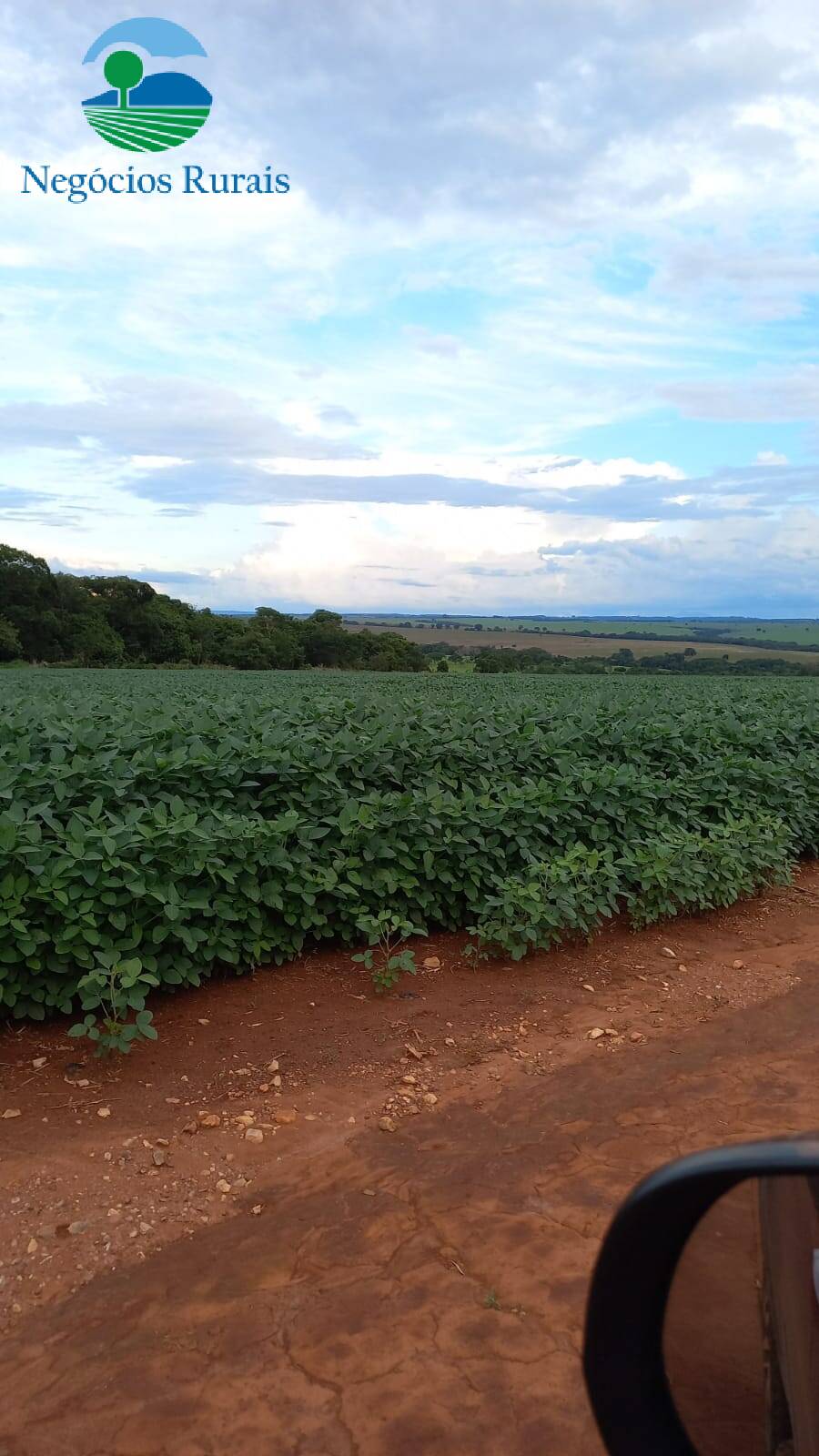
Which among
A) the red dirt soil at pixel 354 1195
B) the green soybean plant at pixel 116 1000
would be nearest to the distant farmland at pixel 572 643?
the red dirt soil at pixel 354 1195

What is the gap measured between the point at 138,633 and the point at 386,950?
6960 cm

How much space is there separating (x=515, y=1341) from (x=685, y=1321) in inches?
69.4

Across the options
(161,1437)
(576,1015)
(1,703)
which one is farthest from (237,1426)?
(1,703)

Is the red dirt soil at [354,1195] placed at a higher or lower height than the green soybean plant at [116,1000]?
lower

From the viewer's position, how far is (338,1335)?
250 cm

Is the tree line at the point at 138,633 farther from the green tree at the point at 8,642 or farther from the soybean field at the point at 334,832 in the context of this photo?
the soybean field at the point at 334,832

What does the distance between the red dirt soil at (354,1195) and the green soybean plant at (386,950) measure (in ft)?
0.40

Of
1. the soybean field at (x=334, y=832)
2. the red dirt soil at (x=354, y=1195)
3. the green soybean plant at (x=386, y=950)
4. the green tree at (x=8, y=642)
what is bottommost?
the red dirt soil at (x=354, y=1195)

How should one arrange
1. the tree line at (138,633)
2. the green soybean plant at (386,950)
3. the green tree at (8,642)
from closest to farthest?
1. the green soybean plant at (386,950)
2. the green tree at (8,642)
3. the tree line at (138,633)

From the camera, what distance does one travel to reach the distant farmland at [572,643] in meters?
74.7

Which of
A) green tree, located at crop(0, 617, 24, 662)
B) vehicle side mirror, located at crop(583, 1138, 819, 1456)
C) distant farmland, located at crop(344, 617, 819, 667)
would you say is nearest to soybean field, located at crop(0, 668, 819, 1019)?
vehicle side mirror, located at crop(583, 1138, 819, 1456)

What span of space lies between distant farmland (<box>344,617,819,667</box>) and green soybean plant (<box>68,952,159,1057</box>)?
63.0 meters

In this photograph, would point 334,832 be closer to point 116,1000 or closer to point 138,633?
point 116,1000

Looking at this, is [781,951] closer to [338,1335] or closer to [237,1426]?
[338,1335]
